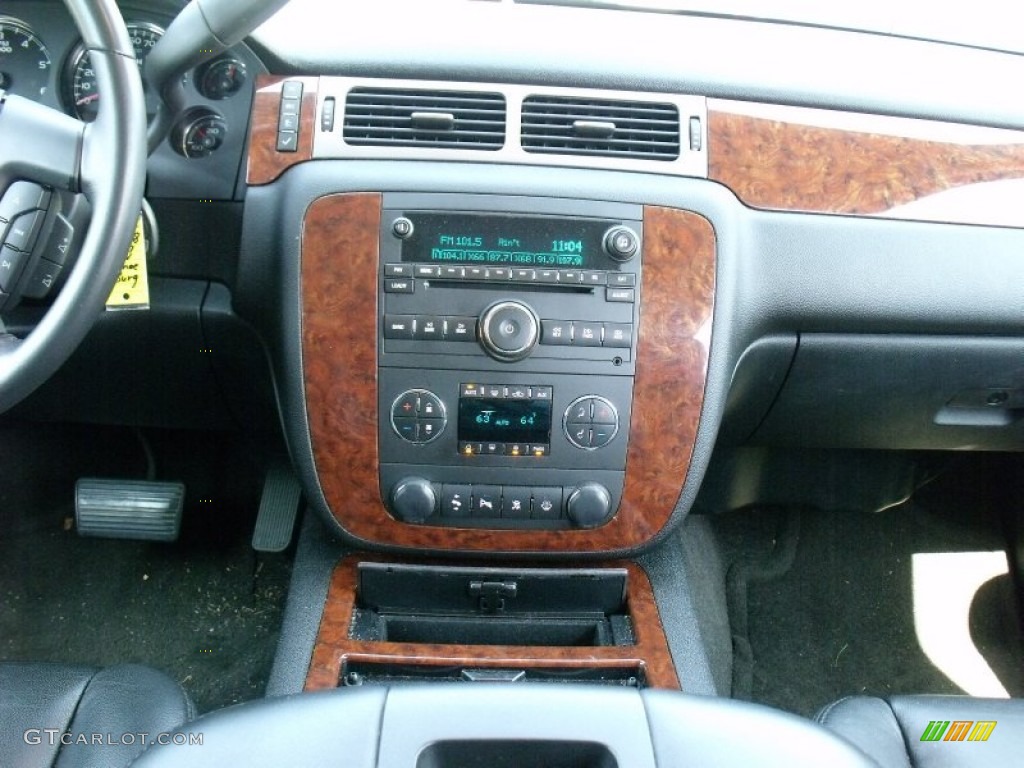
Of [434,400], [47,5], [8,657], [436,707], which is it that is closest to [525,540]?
[434,400]

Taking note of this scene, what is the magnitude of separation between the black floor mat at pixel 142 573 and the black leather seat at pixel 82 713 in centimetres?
66

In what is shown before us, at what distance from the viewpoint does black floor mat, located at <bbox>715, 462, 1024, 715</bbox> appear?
208 cm

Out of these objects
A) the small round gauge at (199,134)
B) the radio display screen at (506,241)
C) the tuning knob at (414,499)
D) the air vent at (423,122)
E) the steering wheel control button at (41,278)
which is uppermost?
the air vent at (423,122)

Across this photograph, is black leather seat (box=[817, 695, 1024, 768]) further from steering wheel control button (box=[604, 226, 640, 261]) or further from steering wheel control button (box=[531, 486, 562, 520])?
steering wheel control button (box=[604, 226, 640, 261])

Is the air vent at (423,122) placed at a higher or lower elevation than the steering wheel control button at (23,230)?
higher

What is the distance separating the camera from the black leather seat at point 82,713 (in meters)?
1.19

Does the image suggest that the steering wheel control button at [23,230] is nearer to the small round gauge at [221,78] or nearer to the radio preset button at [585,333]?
the small round gauge at [221,78]

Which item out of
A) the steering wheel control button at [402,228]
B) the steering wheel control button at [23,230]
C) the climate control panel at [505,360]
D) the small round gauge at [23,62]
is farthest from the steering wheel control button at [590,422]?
the small round gauge at [23,62]

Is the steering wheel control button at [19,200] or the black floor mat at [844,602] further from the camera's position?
the black floor mat at [844,602]

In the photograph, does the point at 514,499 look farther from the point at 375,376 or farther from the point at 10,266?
the point at 10,266

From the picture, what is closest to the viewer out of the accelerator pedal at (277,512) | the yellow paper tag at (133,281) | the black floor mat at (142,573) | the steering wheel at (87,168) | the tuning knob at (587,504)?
the steering wheel at (87,168)

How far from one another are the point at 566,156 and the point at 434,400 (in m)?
0.43

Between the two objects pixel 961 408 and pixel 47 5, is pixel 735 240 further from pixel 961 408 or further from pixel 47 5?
pixel 47 5

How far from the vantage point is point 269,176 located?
1.44 m
